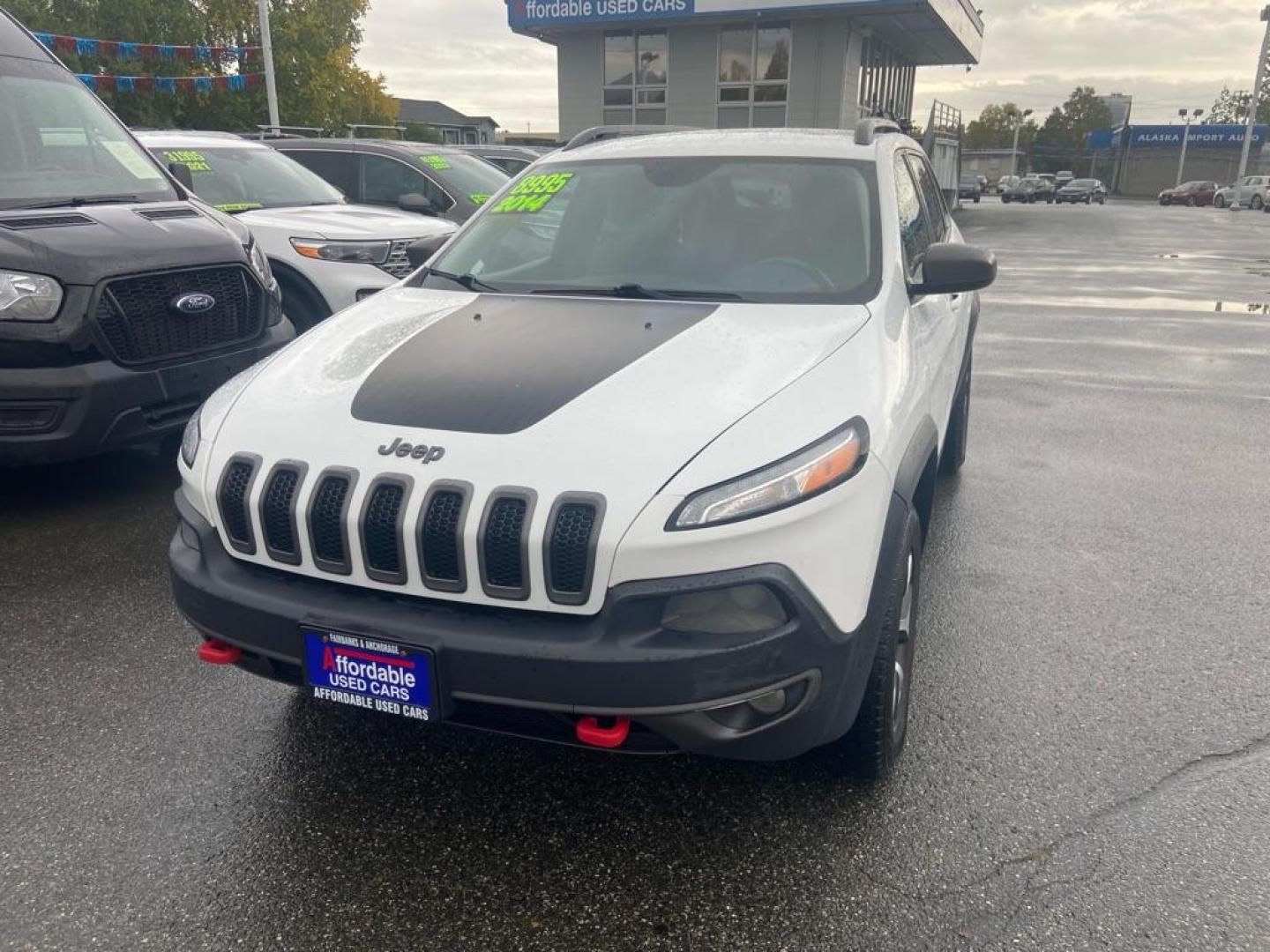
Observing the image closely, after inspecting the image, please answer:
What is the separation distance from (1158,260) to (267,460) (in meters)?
18.9

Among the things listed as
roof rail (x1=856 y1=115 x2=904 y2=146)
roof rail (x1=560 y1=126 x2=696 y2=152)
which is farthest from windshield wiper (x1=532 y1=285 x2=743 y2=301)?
roof rail (x1=560 y1=126 x2=696 y2=152)

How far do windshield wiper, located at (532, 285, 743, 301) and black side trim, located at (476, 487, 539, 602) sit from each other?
1.22 meters

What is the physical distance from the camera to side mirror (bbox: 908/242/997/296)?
304 cm

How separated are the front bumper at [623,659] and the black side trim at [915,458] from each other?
0.40 metres

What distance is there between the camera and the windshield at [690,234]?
124 inches

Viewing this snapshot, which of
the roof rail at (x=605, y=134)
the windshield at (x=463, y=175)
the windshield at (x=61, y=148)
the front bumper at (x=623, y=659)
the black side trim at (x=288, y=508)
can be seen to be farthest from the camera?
the windshield at (x=463, y=175)

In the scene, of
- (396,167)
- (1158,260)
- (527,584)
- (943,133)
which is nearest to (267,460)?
(527,584)

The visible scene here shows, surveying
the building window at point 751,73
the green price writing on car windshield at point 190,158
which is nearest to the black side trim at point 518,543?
the green price writing on car windshield at point 190,158

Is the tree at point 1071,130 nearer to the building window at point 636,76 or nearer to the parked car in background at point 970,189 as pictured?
the parked car in background at point 970,189

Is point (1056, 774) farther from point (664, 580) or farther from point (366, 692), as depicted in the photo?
point (366, 692)

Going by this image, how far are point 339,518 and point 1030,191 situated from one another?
60.4 meters

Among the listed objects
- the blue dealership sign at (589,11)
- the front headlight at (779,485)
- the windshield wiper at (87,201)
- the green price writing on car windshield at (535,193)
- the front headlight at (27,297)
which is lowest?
the front headlight at (779,485)

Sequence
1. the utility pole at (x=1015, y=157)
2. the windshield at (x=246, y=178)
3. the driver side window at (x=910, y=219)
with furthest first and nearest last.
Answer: the utility pole at (x=1015, y=157) → the windshield at (x=246, y=178) → the driver side window at (x=910, y=219)

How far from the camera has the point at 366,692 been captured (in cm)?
220
